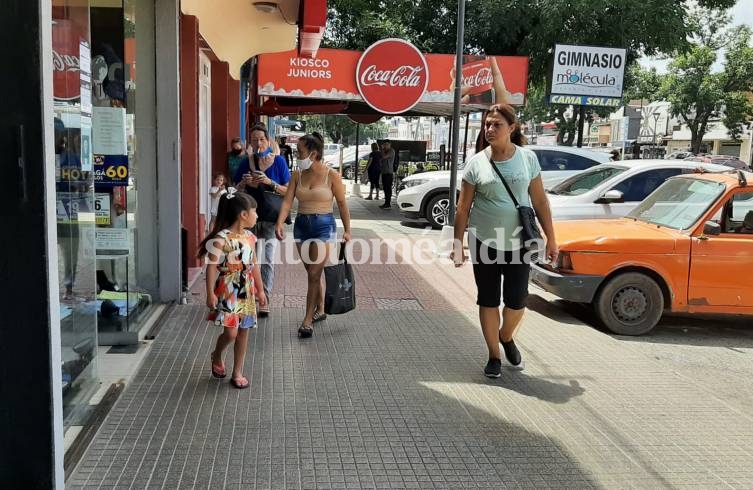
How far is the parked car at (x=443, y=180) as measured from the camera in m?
13.8

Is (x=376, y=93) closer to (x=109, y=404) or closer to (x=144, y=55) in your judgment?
(x=144, y=55)

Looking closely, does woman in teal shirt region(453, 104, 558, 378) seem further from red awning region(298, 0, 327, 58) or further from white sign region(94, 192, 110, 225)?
red awning region(298, 0, 327, 58)

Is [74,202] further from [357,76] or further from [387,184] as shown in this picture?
[387,184]

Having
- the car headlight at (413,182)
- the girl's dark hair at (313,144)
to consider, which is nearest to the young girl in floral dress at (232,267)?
the girl's dark hair at (313,144)

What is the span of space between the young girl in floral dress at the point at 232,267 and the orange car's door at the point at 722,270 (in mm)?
4550

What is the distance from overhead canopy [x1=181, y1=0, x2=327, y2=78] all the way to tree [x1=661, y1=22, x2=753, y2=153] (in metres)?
→ 33.3

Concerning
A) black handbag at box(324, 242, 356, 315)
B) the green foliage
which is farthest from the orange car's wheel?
the green foliage

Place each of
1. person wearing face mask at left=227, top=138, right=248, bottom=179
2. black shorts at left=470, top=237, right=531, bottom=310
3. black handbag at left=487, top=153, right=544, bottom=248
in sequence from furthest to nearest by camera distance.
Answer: person wearing face mask at left=227, top=138, right=248, bottom=179
black shorts at left=470, top=237, right=531, bottom=310
black handbag at left=487, top=153, right=544, bottom=248

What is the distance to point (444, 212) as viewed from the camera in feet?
47.2

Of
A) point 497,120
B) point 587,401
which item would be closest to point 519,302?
point 587,401

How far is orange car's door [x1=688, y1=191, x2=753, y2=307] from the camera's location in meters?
6.77

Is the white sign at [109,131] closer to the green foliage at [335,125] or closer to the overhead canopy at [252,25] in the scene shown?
the overhead canopy at [252,25]

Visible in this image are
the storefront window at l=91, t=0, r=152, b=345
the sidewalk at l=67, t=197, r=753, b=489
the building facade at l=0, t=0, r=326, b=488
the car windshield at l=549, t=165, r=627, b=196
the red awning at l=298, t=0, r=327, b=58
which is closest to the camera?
the building facade at l=0, t=0, r=326, b=488

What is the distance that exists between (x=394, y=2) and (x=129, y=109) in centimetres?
1696
